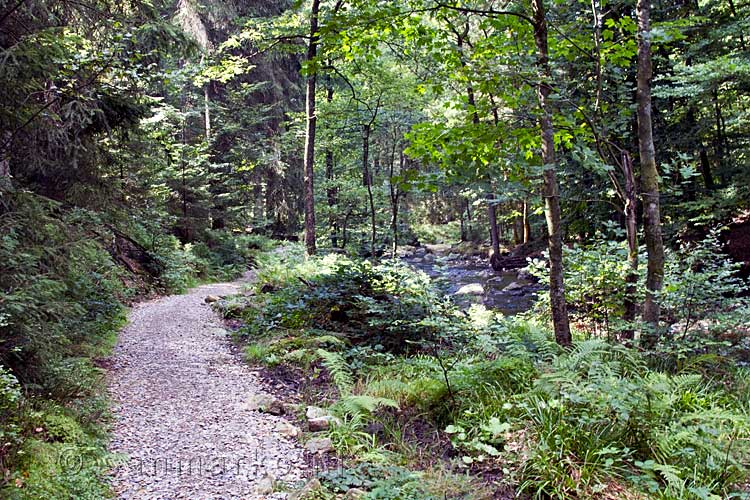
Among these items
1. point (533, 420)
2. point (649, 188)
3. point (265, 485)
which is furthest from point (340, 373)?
point (649, 188)

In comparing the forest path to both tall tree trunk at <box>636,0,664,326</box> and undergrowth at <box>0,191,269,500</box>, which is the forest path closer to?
undergrowth at <box>0,191,269,500</box>

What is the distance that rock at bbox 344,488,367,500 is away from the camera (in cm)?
309

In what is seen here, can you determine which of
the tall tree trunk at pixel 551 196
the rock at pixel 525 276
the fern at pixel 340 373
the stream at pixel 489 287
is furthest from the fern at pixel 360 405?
the rock at pixel 525 276

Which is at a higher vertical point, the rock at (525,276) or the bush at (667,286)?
the bush at (667,286)

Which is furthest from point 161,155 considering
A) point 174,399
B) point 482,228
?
point 482,228

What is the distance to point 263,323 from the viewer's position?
8062 millimetres

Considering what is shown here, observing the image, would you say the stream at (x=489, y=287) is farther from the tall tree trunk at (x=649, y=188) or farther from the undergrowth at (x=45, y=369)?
the undergrowth at (x=45, y=369)

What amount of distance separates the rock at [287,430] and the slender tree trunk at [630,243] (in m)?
3.99

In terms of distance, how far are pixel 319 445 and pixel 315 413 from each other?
596mm

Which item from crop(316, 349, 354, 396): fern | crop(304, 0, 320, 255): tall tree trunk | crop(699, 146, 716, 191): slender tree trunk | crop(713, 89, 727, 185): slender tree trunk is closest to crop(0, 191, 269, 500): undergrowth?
crop(316, 349, 354, 396): fern

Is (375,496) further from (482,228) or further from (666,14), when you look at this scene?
(482,228)

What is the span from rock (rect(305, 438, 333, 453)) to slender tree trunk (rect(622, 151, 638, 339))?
3798mm

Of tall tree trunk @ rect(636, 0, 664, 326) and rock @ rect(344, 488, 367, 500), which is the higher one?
tall tree trunk @ rect(636, 0, 664, 326)

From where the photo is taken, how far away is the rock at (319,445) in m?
3.90
